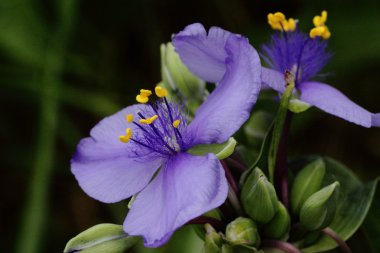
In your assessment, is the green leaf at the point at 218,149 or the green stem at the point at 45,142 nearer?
the green leaf at the point at 218,149

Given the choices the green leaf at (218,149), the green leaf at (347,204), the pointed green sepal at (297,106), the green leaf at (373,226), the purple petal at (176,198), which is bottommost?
the green leaf at (373,226)

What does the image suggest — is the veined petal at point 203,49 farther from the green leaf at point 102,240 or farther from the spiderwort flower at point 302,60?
the green leaf at point 102,240

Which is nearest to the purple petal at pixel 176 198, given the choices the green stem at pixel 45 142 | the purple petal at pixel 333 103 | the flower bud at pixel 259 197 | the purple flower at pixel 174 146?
the purple flower at pixel 174 146

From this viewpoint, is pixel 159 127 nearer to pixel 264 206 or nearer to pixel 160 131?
pixel 160 131

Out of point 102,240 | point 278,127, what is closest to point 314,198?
point 278,127

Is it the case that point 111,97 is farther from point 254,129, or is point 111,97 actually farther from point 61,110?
point 254,129

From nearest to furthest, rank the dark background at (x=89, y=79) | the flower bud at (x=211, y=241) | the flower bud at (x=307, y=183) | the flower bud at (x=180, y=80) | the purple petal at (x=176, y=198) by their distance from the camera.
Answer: the purple petal at (x=176, y=198), the flower bud at (x=211, y=241), the flower bud at (x=307, y=183), the flower bud at (x=180, y=80), the dark background at (x=89, y=79)
